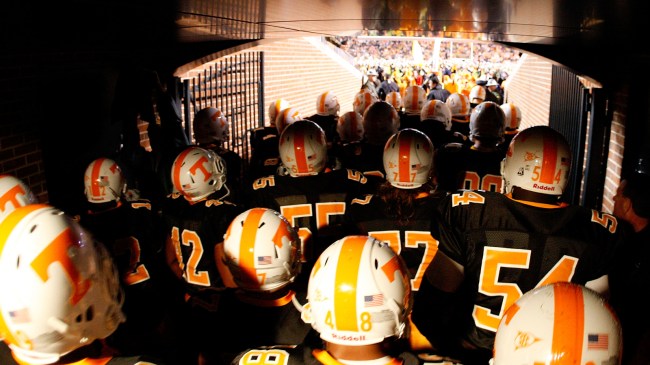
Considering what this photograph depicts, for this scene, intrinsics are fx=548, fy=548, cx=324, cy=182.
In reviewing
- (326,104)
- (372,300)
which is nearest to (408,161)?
(372,300)

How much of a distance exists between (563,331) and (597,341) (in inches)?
4.0

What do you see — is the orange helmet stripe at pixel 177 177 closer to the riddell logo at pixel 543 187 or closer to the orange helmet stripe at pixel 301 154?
the orange helmet stripe at pixel 301 154

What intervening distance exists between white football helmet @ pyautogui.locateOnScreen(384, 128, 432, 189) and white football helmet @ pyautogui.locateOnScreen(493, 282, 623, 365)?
101 inches

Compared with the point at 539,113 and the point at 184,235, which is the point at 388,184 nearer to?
the point at 184,235

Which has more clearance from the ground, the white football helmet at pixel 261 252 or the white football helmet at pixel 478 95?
the white football helmet at pixel 478 95

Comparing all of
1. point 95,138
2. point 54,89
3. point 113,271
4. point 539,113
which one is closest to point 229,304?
point 113,271

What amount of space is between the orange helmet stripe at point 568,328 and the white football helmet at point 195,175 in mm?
3156

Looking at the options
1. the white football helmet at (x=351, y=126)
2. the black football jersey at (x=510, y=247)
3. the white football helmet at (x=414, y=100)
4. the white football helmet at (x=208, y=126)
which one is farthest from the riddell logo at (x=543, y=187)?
the white football helmet at (x=414, y=100)

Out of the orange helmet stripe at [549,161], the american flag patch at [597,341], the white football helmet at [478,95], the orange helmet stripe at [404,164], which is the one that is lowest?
the american flag patch at [597,341]

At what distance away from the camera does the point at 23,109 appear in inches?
201

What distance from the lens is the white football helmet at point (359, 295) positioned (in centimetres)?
203

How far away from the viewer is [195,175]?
4.33 metres

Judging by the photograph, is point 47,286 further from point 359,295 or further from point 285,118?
point 285,118

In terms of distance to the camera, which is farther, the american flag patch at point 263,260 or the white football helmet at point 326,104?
the white football helmet at point 326,104
